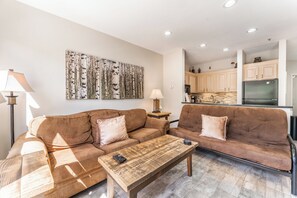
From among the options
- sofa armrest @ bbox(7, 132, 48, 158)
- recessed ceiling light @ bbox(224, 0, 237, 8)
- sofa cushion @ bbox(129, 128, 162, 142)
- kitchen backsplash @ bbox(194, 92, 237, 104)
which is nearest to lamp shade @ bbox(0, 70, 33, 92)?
sofa armrest @ bbox(7, 132, 48, 158)

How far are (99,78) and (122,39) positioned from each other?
1179 mm

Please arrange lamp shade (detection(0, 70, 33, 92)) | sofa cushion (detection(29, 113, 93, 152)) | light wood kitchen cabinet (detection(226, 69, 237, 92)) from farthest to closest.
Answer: light wood kitchen cabinet (detection(226, 69, 237, 92))
sofa cushion (detection(29, 113, 93, 152))
lamp shade (detection(0, 70, 33, 92))

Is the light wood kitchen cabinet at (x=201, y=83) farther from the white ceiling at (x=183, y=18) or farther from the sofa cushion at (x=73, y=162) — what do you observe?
the sofa cushion at (x=73, y=162)

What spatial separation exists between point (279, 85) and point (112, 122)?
13.4ft

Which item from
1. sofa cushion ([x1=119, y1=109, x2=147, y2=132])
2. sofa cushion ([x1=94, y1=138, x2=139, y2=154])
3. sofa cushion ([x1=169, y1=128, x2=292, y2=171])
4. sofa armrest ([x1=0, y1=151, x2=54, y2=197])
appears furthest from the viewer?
sofa cushion ([x1=119, y1=109, x2=147, y2=132])

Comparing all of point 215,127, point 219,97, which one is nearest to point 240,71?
point 219,97

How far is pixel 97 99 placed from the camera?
9.21 feet

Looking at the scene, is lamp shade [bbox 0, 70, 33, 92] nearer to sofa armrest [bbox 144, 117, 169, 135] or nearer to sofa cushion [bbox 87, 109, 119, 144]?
sofa cushion [bbox 87, 109, 119, 144]

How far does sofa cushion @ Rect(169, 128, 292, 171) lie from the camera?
1680 mm

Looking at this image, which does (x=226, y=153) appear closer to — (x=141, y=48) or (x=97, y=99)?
(x=97, y=99)

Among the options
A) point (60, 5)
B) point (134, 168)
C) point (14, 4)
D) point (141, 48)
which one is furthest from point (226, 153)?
point (14, 4)

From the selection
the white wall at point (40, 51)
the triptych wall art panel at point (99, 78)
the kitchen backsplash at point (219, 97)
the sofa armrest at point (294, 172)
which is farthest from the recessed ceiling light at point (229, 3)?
the kitchen backsplash at point (219, 97)

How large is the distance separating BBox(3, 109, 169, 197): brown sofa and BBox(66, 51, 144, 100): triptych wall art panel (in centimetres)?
52

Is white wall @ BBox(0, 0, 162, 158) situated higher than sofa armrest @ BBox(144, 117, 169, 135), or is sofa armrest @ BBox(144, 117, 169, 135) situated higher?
white wall @ BBox(0, 0, 162, 158)
